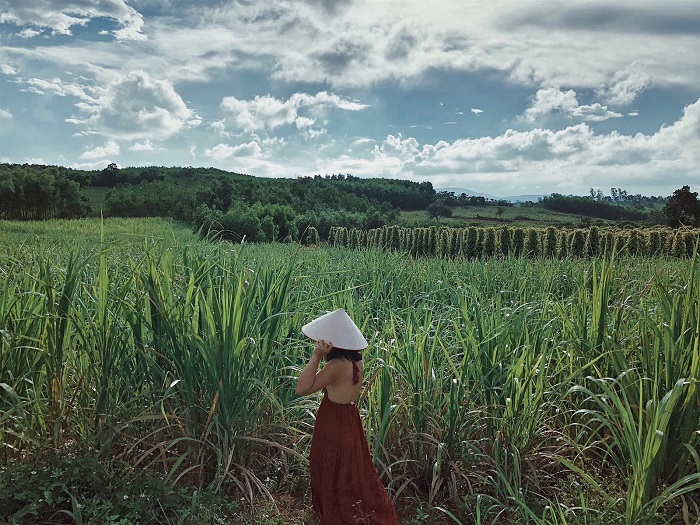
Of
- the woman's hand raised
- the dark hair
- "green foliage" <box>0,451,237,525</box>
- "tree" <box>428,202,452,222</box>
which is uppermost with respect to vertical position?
"tree" <box>428,202,452,222</box>

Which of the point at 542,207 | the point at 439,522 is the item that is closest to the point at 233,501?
the point at 439,522

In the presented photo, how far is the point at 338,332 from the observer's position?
2.69m

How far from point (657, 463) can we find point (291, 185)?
49.7 m

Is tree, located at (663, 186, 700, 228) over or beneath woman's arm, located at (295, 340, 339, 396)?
over

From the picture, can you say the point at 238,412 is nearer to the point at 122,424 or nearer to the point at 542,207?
the point at 122,424

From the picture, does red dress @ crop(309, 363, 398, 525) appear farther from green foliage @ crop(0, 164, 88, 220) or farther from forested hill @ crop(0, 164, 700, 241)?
green foliage @ crop(0, 164, 88, 220)

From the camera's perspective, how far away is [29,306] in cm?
392

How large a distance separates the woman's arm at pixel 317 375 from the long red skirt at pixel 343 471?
0.16 meters

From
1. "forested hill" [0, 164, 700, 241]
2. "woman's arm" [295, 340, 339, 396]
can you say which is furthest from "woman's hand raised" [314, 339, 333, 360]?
"forested hill" [0, 164, 700, 241]

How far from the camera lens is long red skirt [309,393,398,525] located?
285 centimetres

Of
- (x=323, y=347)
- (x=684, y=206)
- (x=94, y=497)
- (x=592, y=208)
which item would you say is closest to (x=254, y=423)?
(x=94, y=497)

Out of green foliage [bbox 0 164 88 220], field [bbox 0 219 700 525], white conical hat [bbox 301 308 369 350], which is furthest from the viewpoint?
green foliage [bbox 0 164 88 220]

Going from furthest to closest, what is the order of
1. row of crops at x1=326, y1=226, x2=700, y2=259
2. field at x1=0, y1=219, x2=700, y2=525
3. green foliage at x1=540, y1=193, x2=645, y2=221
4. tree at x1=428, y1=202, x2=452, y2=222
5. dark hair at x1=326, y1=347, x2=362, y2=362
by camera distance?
green foliage at x1=540, y1=193, x2=645, y2=221
tree at x1=428, y1=202, x2=452, y2=222
row of crops at x1=326, y1=226, x2=700, y2=259
field at x1=0, y1=219, x2=700, y2=525
dark hair at x1=326, y1=347, x2=362, y2=362

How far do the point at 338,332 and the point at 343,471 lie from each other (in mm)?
689
